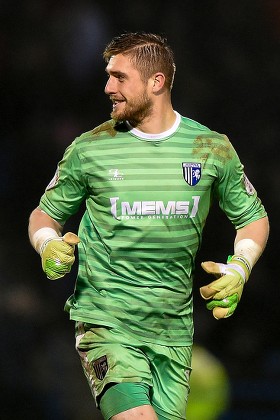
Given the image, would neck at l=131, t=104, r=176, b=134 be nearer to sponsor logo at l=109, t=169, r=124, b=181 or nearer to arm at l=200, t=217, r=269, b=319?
sponsor logo at l=109, t=169, r=124, b=181

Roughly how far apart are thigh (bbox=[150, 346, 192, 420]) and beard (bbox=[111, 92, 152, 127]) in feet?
2.83

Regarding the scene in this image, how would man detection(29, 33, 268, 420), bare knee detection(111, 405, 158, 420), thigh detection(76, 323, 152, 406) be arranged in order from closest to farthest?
bare knee detection(111, 405, 158, 420) < thigh detection(76, 323, 152, 406) < man detection(29, 33, 268, 420)

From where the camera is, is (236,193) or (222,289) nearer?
(222,289)

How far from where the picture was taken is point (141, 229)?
4172 mm

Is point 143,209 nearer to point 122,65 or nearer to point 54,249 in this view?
point 54,249

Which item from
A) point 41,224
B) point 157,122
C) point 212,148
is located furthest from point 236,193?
point 41,224

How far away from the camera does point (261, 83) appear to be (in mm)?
5832

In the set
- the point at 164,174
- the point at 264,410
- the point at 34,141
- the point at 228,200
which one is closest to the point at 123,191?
the point at 164,174

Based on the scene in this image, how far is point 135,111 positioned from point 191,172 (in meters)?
0.31

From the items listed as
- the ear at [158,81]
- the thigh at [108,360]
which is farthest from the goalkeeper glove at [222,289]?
the ear at [158,81]

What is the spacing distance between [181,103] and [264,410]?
164 centimetres

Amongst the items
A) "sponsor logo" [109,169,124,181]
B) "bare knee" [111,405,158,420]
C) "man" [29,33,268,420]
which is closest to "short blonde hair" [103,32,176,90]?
"man" [29,33,268,420]

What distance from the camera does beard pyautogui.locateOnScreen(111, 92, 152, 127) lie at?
13.9 ft

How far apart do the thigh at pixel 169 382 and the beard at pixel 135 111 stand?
0.86 meters
